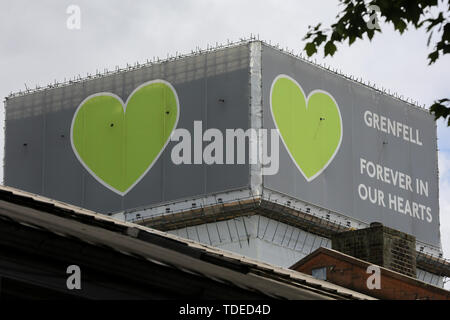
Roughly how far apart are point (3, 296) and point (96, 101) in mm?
81676

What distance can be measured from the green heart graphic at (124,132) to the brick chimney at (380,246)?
43343mm

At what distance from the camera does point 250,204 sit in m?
87.4

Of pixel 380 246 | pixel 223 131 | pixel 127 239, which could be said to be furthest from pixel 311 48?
pixel 223 131

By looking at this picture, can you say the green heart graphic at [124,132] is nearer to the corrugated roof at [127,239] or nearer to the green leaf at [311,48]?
the corrugated roof at [127,239]

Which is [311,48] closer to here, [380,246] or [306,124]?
[380,246]

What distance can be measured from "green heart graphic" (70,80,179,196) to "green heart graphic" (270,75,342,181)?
6561 mm

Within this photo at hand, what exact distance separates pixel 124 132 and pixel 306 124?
11601 mm

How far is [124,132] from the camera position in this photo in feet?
314

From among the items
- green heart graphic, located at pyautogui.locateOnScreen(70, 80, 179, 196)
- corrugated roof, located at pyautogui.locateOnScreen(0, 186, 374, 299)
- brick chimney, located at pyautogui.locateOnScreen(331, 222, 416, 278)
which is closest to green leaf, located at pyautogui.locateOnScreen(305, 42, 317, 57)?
corrugated roof, located at pyautogui.locateOnScreen(0, 186, 374, 299)

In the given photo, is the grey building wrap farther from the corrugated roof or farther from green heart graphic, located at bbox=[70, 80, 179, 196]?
the corrugated roof

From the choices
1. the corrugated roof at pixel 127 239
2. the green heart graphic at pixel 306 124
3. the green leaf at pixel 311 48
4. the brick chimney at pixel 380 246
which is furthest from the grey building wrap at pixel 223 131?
the green leaf at pixel 311 48

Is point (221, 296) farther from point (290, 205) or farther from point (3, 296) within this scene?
point (290, 205)

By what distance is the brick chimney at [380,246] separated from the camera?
50125mm

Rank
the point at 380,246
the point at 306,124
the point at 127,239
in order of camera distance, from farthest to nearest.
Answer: the point at 306,124, the point at 380,246, the point at 127,239
